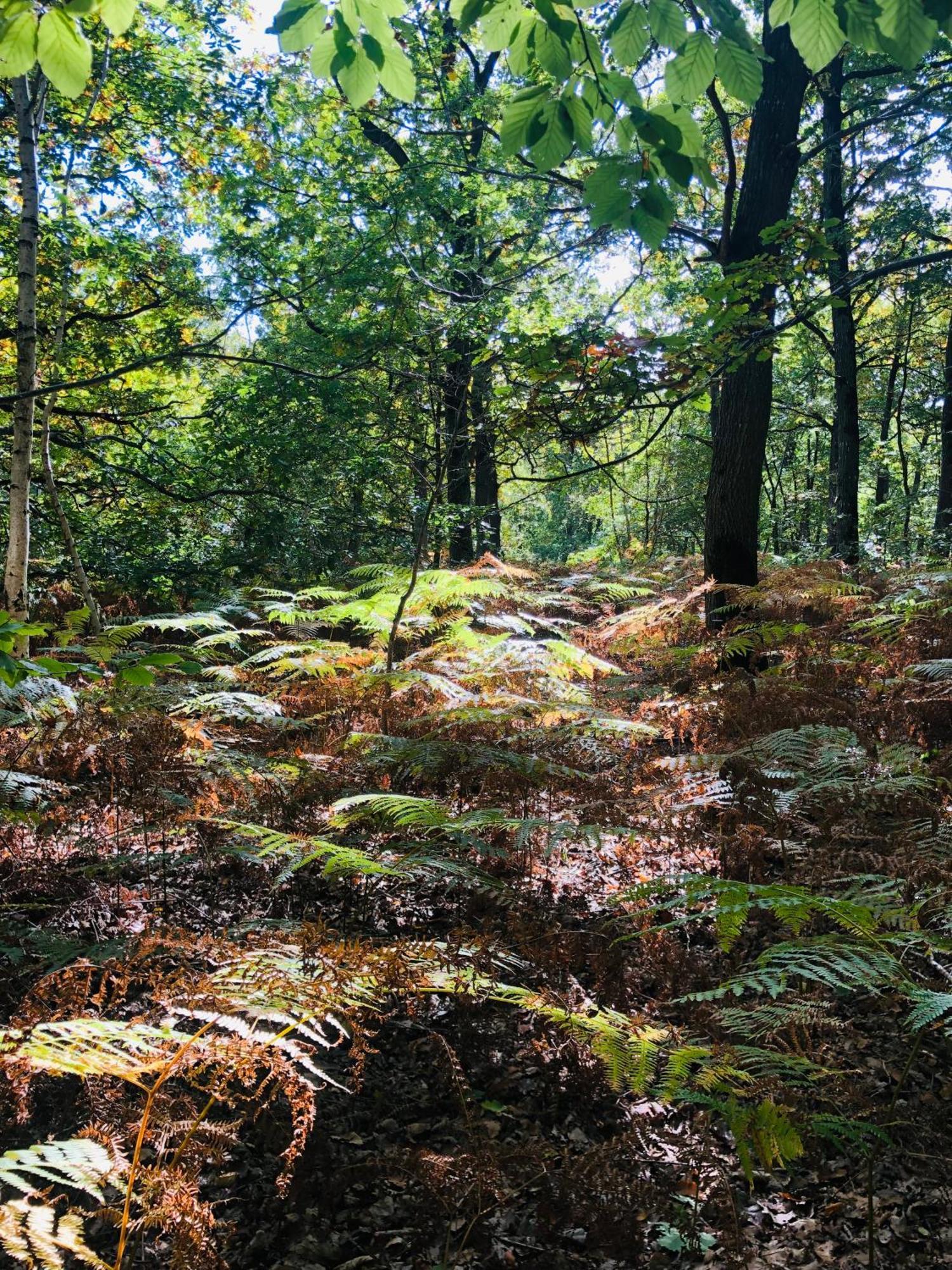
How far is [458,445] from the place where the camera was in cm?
784

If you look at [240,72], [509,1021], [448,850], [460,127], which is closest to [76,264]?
[240,72]

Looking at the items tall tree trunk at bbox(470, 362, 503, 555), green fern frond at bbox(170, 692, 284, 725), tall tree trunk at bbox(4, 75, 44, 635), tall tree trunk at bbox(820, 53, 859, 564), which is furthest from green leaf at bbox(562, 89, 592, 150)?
tall tree trunk at bbox(820, 53, 859, 564)

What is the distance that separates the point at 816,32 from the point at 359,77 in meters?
1.16

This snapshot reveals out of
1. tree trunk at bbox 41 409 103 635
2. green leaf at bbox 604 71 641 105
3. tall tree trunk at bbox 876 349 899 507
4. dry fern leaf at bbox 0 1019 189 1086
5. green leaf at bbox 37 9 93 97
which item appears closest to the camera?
dry fern leaf at bbox 0 1019 189 1086

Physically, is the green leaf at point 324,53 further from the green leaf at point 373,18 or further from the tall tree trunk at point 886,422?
the tall tree trunk at point 886,422

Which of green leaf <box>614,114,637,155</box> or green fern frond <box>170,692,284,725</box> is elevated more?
green leaf <box>614,114,637,155</box>

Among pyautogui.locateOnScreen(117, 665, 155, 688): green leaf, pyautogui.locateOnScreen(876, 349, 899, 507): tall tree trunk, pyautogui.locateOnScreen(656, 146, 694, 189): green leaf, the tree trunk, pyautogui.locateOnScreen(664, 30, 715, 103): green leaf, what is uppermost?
pyautogui.locateOnScreen(876, 349, 899, 507): tall tree trunk

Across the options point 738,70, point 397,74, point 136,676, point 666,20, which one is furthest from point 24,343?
point 738,70

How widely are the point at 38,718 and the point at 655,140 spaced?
11.6 feet

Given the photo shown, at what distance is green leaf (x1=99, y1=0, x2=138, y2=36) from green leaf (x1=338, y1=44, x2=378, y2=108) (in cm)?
52

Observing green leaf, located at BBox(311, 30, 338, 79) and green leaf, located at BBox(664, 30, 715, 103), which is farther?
green leaf, located at BBox(311, 30, 338, 79)

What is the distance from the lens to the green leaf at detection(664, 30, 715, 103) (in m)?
1.84

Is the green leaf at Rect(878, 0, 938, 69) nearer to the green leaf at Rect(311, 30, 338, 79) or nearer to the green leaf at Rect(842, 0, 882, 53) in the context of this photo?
the green leaf at Rect(842, 0, 882, 53)

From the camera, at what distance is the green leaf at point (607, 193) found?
187 cm
